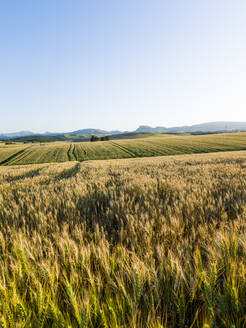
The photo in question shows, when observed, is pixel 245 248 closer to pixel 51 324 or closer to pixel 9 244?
pixel 51 324

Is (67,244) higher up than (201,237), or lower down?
higher up

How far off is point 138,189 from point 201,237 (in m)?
1.72

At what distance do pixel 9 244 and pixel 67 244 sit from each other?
32.2 inches

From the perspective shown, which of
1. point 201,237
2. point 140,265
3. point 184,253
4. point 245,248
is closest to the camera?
point 140,265

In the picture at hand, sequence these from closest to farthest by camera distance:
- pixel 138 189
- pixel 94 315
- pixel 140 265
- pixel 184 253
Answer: pixel 94 315 → pixel 140 265 → pixel 184 253 → pixel 138 189

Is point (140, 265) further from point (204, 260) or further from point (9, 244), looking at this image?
point (9, 244)

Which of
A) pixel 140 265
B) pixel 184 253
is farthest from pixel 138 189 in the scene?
pixel 140 265

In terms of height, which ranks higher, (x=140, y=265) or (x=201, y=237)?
(x=140, y=265)

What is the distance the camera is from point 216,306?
920 millimetres

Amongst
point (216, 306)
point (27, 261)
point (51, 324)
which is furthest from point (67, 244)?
point (216, 306)

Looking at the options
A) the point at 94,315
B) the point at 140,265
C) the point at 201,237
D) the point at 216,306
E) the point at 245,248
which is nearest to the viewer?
the point at 94,315

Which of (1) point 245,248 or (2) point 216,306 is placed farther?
(1) point 245,248

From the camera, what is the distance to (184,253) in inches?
50.3

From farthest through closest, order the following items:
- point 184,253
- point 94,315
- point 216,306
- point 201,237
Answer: point 201,237 < point 184,253 < point 216,306 < point 94,315
